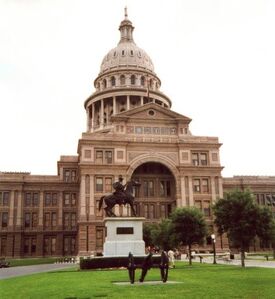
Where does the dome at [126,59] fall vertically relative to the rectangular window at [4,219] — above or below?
above

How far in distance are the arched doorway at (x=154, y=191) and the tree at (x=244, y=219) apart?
137ft

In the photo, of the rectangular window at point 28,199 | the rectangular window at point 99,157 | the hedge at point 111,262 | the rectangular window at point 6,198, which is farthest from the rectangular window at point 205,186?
the hedge at point 111,262

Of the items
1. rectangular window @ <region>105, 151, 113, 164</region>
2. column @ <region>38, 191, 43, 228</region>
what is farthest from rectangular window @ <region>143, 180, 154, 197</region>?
column @ <region>38, 191, 43, 228</region>

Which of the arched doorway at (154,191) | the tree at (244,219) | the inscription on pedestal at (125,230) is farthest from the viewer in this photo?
the arched doorway at (154,191)

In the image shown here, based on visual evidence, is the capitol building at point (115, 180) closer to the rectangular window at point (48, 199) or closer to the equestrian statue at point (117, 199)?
the rectangular window at point (48, 199)

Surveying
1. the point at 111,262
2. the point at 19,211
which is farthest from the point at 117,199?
the point at 19,211

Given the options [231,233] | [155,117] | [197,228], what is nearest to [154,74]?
[155,117]

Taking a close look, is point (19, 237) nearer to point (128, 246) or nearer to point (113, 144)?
point (113, 144)

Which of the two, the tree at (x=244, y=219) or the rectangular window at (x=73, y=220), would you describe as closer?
the tree at (x=244, y=219)

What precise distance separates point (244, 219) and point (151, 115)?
46503 millimetres

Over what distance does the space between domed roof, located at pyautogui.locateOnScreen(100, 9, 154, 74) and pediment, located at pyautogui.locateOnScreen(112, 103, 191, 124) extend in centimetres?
3602

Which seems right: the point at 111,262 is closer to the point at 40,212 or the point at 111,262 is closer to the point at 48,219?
the point at 40,212

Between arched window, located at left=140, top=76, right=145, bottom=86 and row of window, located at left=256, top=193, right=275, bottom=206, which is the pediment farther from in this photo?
arched window, located at left=140, top=76, right=145, bottom=86

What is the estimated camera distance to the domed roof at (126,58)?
11911cm
